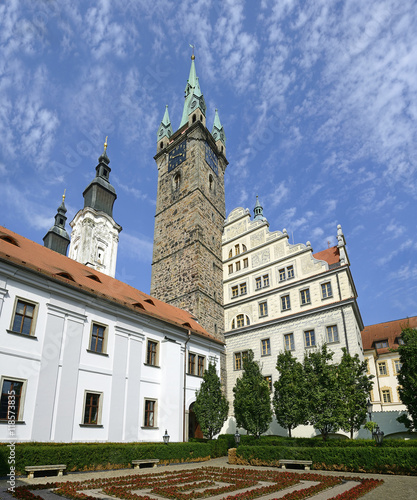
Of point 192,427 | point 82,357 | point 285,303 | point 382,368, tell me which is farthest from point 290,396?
point 382,368

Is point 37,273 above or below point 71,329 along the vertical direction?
above

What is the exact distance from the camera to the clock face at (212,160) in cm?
4119

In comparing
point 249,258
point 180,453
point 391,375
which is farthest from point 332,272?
point 391,375

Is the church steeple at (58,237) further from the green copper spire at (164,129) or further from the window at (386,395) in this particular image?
the window at (386,395)

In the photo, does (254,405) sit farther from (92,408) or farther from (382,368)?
(382,368)

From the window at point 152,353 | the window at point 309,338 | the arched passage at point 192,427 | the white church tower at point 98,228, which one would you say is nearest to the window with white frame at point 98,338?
the window at point 152,353

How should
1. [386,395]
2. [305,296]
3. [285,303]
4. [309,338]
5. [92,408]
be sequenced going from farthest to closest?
[386,395]
[285,303]
[305,296]
[309,338]
[92,408]

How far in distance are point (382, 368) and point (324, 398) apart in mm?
23817

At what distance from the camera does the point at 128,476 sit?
13.5 metres

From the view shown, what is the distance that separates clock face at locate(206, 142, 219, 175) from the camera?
41188 millimetres

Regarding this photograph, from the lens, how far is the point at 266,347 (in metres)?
29.1

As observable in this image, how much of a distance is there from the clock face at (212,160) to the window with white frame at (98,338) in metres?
25.9

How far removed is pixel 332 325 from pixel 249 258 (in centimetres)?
1051

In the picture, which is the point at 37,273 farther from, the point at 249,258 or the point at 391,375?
the point at 391,375
